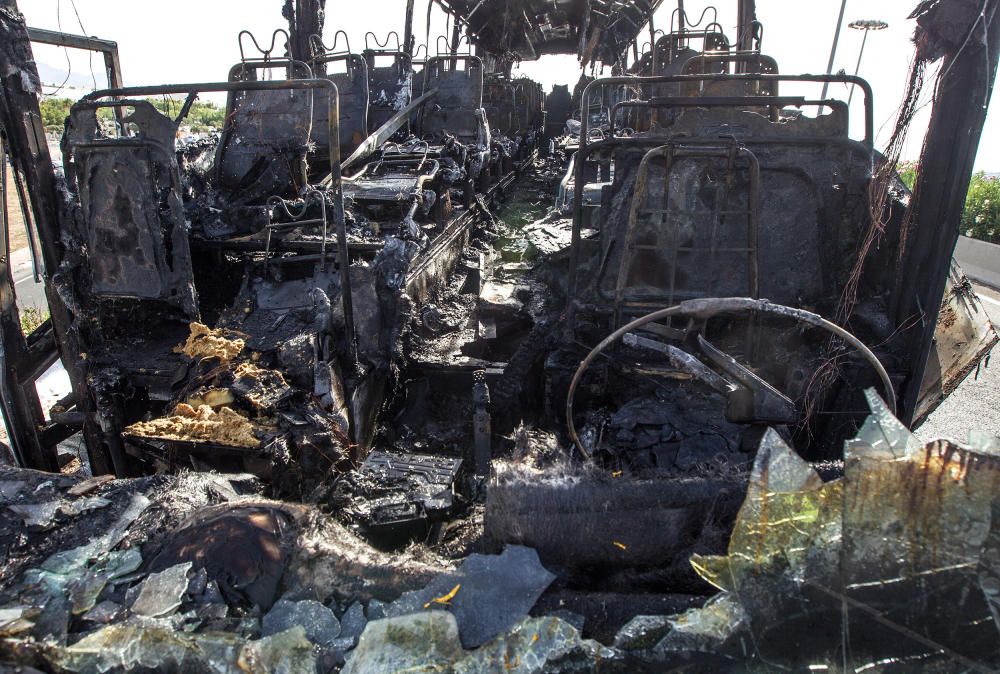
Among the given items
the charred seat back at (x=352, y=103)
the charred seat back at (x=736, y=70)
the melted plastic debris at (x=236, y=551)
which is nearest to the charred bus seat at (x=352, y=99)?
the charred seat back at (x=352, y=103)

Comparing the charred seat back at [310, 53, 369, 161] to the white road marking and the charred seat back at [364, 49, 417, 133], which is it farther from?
the white road marking

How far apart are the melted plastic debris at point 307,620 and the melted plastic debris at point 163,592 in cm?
32

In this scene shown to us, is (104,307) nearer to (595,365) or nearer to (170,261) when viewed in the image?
(170,261)

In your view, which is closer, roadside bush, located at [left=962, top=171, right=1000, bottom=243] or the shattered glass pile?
the shattered glass pile

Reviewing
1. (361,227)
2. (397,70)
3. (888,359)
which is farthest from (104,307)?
(397,70)

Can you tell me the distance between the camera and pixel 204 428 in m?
4.17

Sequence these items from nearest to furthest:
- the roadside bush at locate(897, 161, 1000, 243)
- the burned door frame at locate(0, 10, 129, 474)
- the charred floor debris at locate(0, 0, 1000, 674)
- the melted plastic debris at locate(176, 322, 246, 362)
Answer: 1. the charred floor debris at locate(0, 0, 1000, 674)
2. the burned door frame at locate(0, 10, 129, 474)
3. the melted plastic debris at locate(176, 322, 246, 362)
4. the roadside bush at locate(897, 161, 1000, 243)

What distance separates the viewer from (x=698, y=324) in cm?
378

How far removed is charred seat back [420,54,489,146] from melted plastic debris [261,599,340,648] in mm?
9116

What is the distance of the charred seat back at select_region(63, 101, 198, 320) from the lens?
15.7ft

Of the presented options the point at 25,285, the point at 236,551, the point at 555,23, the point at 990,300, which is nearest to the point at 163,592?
the point at 236,551

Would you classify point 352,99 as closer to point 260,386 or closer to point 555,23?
point 260,386

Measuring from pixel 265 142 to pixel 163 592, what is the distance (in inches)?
271

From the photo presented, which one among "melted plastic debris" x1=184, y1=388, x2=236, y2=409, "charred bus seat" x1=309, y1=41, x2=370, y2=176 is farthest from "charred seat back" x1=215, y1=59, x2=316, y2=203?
"melted plastic debris" x1=184, y1=388, x2=236, y2=409
